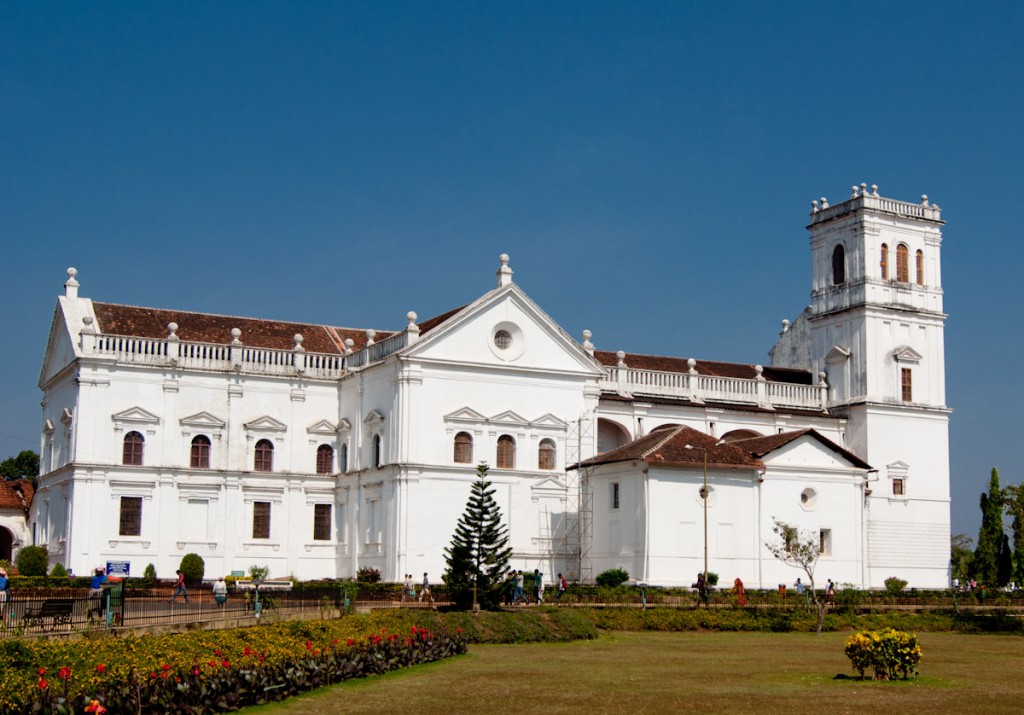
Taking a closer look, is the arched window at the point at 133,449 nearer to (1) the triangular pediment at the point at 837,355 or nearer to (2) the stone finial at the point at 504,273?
(2) the stone finial at the point at 504,273

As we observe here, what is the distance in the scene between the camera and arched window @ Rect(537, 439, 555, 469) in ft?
166

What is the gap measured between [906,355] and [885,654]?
38154mm

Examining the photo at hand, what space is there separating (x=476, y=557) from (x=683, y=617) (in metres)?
6.26

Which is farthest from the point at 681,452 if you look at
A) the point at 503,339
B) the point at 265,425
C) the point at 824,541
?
the point at 265,425

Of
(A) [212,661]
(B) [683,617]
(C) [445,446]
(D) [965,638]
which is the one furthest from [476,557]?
(A) [212,661]

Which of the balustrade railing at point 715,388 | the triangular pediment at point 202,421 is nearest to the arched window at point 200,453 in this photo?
the triangular pediment at point 202,421

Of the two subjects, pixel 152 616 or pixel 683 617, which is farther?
pixel 683 617

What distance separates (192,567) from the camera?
46.9 metres

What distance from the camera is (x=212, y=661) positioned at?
65.9 ft

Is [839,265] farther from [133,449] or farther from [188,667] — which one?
[188,667]

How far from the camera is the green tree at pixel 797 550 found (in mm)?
39181

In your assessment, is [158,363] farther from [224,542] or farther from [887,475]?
[887,475]

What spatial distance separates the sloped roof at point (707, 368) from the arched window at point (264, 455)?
14490 mm

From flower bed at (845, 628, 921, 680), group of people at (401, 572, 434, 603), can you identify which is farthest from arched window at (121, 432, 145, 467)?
flower bed at (845, 628, 921, 680)
